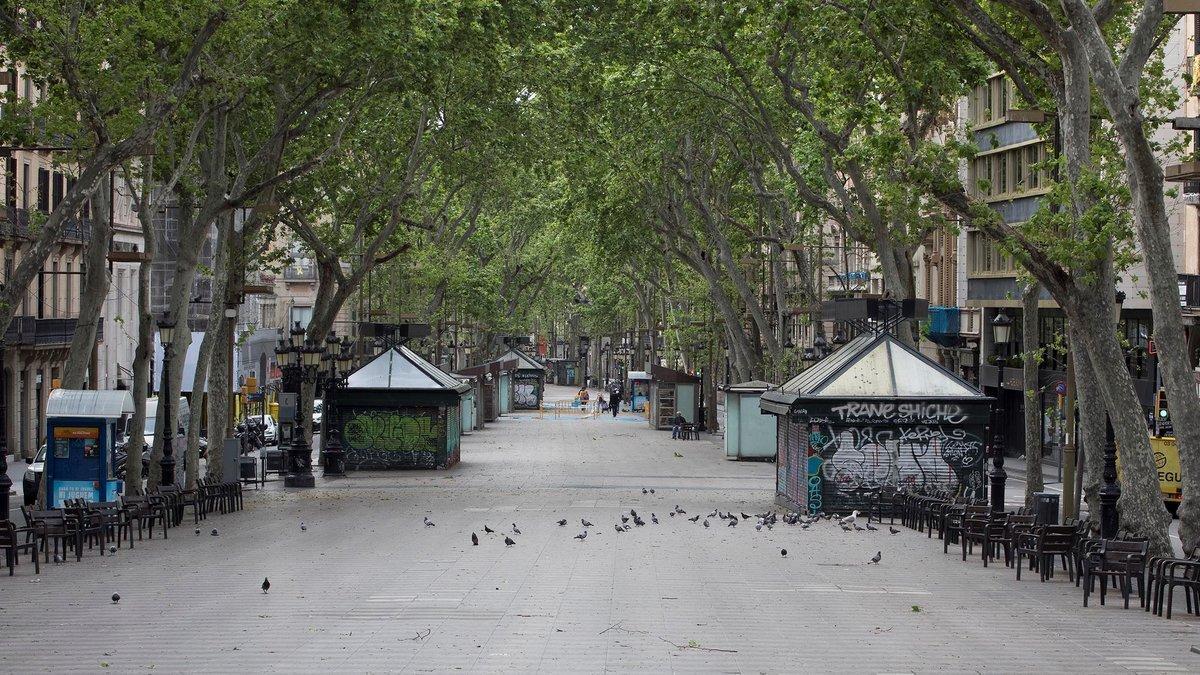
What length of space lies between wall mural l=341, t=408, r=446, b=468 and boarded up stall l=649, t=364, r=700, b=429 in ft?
78.2

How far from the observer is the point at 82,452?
27.1 meters

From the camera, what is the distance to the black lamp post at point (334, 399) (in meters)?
38.6

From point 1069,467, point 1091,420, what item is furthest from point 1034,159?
point 1091,420

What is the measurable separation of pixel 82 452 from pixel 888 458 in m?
14.3

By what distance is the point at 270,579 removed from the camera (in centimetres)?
1809

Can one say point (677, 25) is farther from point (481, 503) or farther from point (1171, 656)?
point (1171, 656)

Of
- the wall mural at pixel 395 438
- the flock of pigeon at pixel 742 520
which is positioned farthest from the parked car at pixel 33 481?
the flock of pigeon at pixel 742 520

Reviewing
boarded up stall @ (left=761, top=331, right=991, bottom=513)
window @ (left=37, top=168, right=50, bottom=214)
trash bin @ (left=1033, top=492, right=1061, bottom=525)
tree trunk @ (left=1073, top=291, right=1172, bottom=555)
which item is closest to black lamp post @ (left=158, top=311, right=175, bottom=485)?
boarded up stall @ (left=761, top=331, right=991, bottom=513)

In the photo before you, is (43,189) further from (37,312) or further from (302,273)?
(302,273)

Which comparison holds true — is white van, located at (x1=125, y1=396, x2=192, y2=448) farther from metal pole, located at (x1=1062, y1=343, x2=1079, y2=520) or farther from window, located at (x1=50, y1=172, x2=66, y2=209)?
metal pole, located at (x1=1062, y1=343, x2=1079, y2=520)

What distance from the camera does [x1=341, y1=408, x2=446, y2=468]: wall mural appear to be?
41.2 metres

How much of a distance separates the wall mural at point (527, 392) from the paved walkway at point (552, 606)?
62489 mm

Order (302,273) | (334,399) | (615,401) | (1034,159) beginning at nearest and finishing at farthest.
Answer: (334,399) → (1034,159) → (615,401) → (302,273)

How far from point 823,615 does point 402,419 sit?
26.9 m
